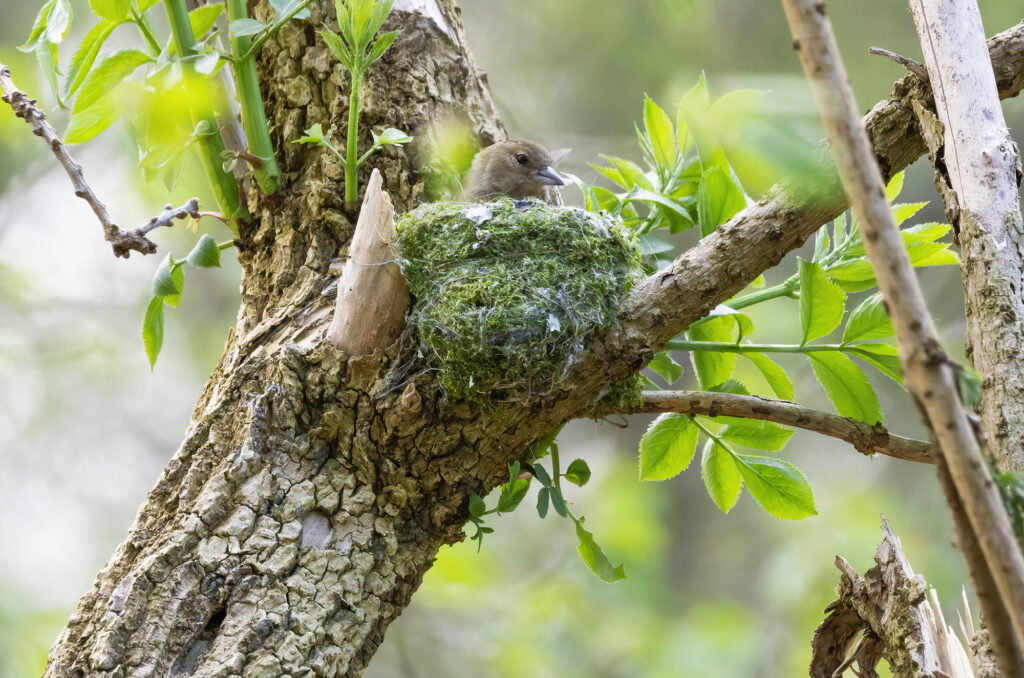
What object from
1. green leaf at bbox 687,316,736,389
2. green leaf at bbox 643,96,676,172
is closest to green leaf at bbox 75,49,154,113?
green leaf at bbox 643,96,676,172

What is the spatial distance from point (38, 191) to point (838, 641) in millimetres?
5579

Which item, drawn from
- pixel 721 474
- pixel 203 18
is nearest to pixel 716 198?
pixel 721 474

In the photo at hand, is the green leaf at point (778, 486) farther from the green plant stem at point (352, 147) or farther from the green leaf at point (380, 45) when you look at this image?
the green leaf at point (380, 45)

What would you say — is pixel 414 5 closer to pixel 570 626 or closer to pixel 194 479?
pixel 194 479

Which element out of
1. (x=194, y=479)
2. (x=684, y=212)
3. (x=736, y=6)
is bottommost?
(x=194, y=479)

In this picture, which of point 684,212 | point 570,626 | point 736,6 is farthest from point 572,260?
point 736,6

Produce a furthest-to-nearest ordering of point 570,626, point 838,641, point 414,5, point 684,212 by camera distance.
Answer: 1. point 570,626
2. point 414,5
3. point 684,212
4. point 838,641

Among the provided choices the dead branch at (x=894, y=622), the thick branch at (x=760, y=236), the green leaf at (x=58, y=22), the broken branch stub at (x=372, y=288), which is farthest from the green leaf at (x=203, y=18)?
the dead branch at (x=894, y=622)

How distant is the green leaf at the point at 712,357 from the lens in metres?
2.34

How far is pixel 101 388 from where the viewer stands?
6.46 meters

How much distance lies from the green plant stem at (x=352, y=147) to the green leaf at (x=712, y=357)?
3.24 ft

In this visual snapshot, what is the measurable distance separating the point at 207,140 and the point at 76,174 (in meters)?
0.51

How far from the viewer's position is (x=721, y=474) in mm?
2307

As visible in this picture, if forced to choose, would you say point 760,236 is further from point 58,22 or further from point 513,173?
point 58,22
